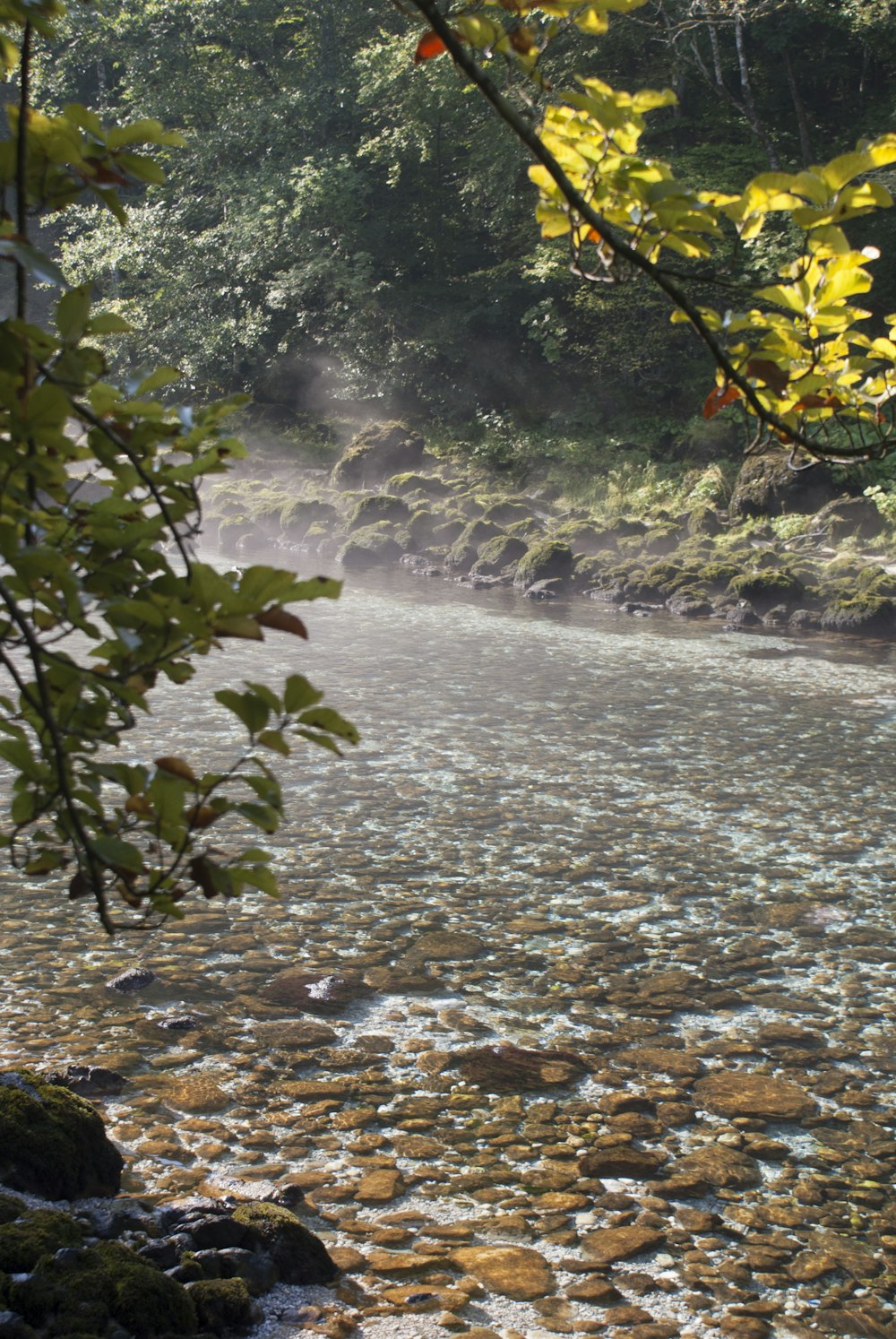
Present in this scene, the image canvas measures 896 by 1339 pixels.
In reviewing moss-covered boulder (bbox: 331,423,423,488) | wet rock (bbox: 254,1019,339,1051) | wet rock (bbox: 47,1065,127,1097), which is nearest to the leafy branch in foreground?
wet rock (bbox: 47,1065,127,1097)

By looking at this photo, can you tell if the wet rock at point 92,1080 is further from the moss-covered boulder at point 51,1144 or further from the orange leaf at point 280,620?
the orange leaf at point 280,620

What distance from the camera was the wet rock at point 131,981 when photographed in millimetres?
4811

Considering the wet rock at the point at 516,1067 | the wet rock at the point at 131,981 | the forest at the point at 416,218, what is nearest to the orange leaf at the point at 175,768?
the wet rock at the point at 516,1067

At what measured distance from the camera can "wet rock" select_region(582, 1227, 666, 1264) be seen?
3.35 meters

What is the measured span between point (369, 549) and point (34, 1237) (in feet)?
60.8

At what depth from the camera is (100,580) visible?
148 cm

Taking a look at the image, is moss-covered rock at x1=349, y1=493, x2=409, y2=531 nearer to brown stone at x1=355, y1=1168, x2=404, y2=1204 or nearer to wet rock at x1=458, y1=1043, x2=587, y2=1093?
wet rock at x1=458, y1=1043, x2=587, y2=1093

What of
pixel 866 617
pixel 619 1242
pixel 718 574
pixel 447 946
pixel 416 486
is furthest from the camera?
pixel 416 486

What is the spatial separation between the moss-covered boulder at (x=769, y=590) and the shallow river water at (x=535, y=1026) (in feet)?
22.6

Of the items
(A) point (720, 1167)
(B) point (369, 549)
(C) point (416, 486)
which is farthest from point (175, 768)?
(C) point (416, 486)

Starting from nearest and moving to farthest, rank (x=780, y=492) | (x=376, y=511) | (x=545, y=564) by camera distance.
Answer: (x=545, y=564) → (x=780, y=492) → (x=376, y=511)

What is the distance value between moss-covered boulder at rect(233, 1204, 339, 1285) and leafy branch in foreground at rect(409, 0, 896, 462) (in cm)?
242

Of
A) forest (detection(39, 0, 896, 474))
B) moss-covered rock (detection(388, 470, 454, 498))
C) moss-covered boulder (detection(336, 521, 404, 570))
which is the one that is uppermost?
forest (detection(39, 0, 896, 474))

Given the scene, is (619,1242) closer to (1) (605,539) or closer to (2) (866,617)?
(2) (866,617)
